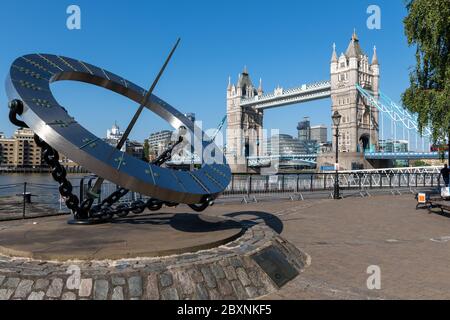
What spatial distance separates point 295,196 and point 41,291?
14.2m

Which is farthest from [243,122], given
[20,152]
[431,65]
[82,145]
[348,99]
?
[82,145]

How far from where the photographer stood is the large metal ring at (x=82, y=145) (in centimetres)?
474

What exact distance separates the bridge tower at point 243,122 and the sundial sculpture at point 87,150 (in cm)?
8201

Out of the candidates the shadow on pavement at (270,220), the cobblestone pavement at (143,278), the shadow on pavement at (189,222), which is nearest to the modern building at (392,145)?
the shadow on pavement at (270,220)

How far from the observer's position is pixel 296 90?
84.4 meters

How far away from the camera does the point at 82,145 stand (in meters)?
4.87

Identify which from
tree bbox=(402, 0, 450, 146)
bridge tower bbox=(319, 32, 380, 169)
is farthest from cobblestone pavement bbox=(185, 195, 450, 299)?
bridge tower bbox=(319, 32, 380, 169)

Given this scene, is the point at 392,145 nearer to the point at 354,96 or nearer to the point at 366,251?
the point at 354,96

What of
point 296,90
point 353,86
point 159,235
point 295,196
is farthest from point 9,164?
point 159,235

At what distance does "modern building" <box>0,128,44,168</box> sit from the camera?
321 feet

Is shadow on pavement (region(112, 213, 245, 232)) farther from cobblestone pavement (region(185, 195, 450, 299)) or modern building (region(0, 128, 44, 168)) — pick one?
modern building (region(0, 128, 44, 168))

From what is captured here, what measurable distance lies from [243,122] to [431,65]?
8706 cm

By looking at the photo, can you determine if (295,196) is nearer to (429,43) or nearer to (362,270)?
(429,43)
